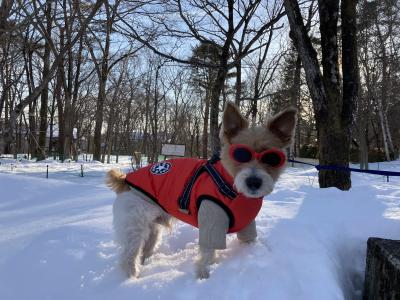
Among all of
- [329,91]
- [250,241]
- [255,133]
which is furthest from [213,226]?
[329,91]

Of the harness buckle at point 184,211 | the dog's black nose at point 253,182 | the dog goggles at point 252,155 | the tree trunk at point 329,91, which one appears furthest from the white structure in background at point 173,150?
the dog's black nose at point 253,182

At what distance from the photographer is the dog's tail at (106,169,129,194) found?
3.59 m

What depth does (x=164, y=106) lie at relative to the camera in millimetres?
40156

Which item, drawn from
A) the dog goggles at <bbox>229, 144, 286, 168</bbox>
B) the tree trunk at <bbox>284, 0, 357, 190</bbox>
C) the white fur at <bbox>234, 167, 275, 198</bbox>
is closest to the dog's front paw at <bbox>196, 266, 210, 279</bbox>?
the white fur at <bbox>234, 167, 275, 198</bbox>

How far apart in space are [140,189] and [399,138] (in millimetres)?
45328

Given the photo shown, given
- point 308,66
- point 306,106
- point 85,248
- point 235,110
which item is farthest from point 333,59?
point 306,106

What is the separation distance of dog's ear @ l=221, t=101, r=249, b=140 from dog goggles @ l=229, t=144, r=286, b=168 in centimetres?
28

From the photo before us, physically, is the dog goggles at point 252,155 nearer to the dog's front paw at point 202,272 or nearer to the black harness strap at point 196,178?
the black harness strap at point 196,178

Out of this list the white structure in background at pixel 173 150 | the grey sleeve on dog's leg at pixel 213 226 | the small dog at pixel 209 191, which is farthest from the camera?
the white structure in background at pixel 173 150

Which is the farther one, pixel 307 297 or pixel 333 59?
pixel 333 59

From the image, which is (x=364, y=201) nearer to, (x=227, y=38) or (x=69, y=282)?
(x=69, y=282)

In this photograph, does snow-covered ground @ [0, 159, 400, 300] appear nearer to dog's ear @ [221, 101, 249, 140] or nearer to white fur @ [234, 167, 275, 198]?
white fur @ [234, 167, 275, 198]

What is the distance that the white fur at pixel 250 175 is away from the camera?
106 inches

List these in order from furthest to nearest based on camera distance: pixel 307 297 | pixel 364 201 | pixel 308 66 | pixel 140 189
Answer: pixel 308 66 < pixel 364 201 < pixel 140 189 < pixel 307 297
